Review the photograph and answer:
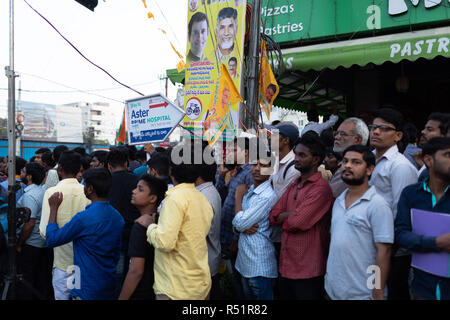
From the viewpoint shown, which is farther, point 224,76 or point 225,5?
point 225,5

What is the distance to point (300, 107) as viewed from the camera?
12133 millimetres

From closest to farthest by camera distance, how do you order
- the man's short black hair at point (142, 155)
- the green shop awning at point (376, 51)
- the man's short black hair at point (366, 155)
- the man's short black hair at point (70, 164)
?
the man's short black hair at point (366, 155)
the man's short black hair at point (70, 164)
the green shop awning at point (376, 51)
the man's short black hair at point (142, 155)

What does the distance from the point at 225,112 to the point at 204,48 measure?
5.21ft

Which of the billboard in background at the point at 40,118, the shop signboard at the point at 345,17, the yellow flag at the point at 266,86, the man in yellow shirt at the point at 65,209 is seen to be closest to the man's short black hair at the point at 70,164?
the man in yellow shirt at the point at 65,209

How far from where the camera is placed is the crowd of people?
8.35 feet

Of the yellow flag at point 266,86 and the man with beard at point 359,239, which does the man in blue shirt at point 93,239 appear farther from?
the yellow flag at point 266,86

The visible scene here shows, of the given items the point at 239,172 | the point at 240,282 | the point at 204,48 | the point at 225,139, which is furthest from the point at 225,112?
the point at 240,282

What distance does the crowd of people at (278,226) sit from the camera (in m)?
2.54

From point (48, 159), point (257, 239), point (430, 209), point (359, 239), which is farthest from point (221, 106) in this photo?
point (48, 159)

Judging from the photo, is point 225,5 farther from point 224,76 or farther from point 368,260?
point 368,260

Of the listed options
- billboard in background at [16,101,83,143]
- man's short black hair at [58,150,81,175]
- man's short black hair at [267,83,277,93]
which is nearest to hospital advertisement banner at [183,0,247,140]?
man's short black hair at [267,83,277,93]

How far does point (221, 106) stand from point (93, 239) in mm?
2384

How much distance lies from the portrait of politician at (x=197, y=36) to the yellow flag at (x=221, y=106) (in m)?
1.22

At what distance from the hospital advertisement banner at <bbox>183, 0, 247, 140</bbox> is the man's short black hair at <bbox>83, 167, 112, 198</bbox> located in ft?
6.99
